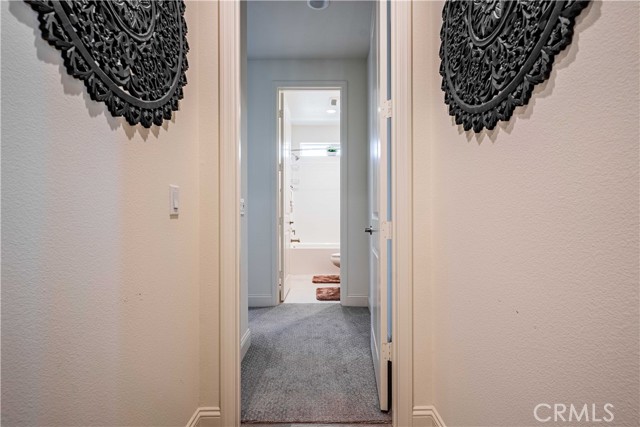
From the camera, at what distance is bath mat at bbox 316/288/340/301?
3652 mm

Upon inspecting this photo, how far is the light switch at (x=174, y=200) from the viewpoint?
1203 millimetres

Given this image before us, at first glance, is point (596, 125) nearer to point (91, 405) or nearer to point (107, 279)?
point (107, 279)

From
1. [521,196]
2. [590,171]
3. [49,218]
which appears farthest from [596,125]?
[49,218]

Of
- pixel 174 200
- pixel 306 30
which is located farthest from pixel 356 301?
pixel 306 30

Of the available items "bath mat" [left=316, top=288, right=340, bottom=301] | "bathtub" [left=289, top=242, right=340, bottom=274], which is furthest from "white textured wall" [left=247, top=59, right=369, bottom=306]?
"bathtub" [left=289, top=242, right=340, bottom=274]

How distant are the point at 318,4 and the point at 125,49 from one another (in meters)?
2.03

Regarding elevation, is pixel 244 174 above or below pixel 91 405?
above

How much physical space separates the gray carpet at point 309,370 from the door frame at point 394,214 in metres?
0.26

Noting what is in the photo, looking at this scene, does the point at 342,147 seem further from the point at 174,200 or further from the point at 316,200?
the point at 316,200

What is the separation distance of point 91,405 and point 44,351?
0.23 meters

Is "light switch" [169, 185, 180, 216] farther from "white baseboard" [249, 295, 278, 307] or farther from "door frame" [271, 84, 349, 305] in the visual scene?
"white baseboard" [249, 295, 278, 307]

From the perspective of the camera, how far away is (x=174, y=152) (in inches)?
48.8

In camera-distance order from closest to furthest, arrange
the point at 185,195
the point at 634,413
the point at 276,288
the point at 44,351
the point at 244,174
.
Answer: the point at 634,413, the point at 44,351, the point at 185,195, the point at 244,174, the point at 276,288

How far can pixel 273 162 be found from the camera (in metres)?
3.32
